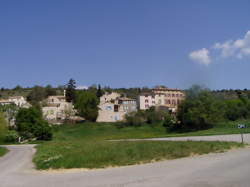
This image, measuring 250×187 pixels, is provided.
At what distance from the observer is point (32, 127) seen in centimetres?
5659

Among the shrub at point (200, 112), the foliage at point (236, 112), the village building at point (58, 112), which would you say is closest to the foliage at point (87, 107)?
the village building at point (58, 112)

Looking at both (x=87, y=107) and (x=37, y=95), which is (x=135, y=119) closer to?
(x=87, y=107)

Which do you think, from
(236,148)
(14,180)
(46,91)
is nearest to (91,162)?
(14,180)

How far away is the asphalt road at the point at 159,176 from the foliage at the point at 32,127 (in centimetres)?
4535

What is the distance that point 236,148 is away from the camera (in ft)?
59.9

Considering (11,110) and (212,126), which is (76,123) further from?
(212,126)

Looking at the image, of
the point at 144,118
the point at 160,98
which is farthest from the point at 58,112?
the point at 160,98

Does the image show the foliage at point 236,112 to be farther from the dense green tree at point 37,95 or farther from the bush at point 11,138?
the dense green tree at point 37,95

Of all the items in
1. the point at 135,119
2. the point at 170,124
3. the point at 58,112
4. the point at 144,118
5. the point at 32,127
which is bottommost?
the point at 170,124

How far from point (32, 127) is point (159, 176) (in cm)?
5039

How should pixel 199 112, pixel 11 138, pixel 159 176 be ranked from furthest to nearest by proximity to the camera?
pixel 199 112 → pixel 11 138 → pixel 159 176

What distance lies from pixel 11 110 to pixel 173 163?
2628 inches

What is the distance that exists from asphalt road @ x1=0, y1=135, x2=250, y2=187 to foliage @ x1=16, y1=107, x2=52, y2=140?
149 ft

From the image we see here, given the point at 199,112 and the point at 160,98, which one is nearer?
the point at 199,112
